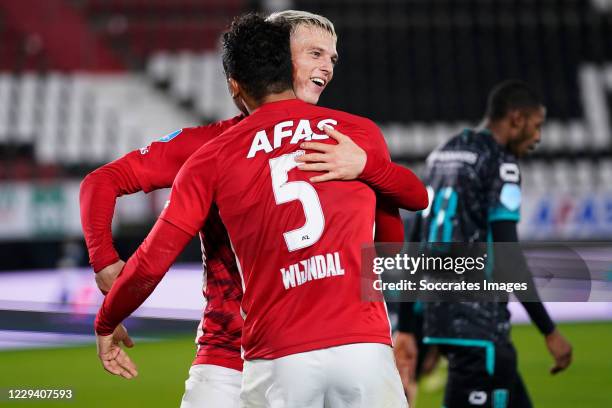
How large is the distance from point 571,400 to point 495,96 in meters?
3.08

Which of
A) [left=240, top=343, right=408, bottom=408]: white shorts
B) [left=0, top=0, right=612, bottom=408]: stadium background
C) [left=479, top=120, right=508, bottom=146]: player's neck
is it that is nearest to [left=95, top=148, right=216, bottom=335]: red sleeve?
[left=240, top=343, right=408, bottom=408]: white shorts

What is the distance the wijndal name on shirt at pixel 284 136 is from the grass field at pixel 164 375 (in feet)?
12.6

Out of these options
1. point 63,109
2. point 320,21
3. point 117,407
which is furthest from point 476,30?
point 320,21

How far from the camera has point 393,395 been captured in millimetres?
2502

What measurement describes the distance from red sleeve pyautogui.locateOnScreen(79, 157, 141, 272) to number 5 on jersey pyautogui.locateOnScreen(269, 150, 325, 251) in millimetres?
751

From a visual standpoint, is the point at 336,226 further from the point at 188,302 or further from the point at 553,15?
the point at 553,15

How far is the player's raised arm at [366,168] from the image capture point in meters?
2.57

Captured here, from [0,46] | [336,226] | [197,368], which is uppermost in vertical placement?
[0,46]

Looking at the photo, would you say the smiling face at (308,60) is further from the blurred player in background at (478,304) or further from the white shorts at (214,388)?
the blurred player in background at (478,304)

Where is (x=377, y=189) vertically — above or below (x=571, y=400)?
above

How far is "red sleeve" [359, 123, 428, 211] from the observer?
2.66 meters

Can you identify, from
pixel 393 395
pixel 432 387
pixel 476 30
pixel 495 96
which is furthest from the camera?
pixel 476 30

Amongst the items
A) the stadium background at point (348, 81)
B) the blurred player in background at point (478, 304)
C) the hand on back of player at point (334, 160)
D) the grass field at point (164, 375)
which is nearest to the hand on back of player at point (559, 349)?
the blurred player in background at point (478, 304)

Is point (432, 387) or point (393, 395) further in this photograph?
point (432, 387)
